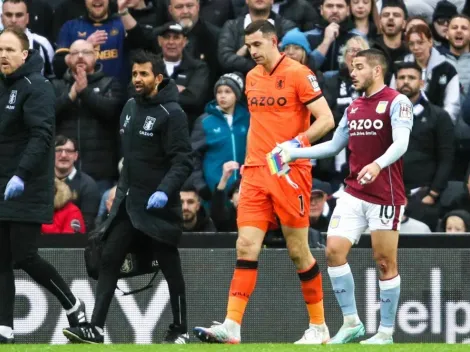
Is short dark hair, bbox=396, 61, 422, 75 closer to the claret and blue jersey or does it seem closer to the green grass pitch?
the claret and blue jersey

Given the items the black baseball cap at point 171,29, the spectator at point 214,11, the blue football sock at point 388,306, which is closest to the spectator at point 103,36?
the black baseball cap at point 171,29

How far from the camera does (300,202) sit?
1051 centimetres

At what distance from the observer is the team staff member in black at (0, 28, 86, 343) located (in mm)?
10508

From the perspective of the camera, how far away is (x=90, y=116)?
46.8 ft

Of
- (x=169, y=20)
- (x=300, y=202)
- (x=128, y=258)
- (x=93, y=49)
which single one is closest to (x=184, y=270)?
(x=128, y=258)

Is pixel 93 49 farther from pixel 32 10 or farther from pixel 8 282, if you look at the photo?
pixel 8 282

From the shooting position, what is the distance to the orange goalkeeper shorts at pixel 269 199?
10.4 metres

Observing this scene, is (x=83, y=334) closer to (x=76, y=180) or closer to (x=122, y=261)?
(x=122, y=261)

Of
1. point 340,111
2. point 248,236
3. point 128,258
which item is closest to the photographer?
point 248,236

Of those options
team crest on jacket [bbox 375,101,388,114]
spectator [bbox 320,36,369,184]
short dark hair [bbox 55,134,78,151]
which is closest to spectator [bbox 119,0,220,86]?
spectator [bbox 320,36,369,184]

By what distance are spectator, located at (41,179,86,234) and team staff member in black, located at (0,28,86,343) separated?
2291 millimetres

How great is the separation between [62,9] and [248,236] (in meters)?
6.11

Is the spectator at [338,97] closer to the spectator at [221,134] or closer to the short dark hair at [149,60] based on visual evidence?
the spectator at [221,134]

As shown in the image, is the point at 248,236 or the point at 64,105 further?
the point at 64,105
